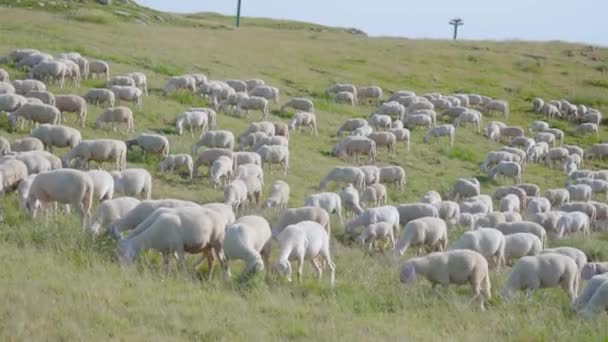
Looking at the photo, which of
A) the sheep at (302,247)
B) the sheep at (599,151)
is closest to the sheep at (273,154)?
the sheep at (302,247)

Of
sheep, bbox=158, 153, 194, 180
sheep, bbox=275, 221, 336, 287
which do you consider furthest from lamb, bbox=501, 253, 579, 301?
sheep, bbox=158, 153, 194, 180

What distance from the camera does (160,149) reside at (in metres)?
21.8

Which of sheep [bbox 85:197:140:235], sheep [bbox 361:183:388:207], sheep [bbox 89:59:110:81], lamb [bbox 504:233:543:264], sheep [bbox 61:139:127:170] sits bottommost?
sheep [bbox 361:183:388:207]

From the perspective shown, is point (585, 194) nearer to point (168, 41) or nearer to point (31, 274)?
point (31, 274)

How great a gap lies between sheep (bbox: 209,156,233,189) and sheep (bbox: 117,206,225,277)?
850 cm

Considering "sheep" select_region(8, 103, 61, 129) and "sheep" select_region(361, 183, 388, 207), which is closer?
"sheep" select_region(361, 183, 388, 207)

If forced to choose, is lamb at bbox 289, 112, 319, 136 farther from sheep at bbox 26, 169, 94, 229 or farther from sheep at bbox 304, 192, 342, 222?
sheep at bbox 26, 169, 94, 229

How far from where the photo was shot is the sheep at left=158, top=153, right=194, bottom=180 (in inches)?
822

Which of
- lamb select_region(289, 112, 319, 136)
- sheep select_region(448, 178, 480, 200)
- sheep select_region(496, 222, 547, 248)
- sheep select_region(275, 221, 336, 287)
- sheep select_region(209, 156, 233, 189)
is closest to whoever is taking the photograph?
sheep select_region(275, 221, 336, 287)

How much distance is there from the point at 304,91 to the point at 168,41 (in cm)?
1093

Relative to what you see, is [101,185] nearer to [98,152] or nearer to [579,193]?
[98,152]

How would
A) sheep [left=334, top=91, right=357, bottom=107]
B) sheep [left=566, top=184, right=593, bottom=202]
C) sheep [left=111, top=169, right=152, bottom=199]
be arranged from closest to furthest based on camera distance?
1. sheep [left=111, top=169, right=152, bottom=199]
2. sheep [left=566, top=184, right=593, bottom=202]
3. sheep [left=334, top=91, right=357, bottom=107]

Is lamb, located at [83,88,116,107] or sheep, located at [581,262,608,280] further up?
lamb, located at [83,88,116,107]

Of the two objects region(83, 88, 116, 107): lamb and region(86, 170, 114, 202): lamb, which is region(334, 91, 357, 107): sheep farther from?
region(86, 170, 114, 202): lamb
